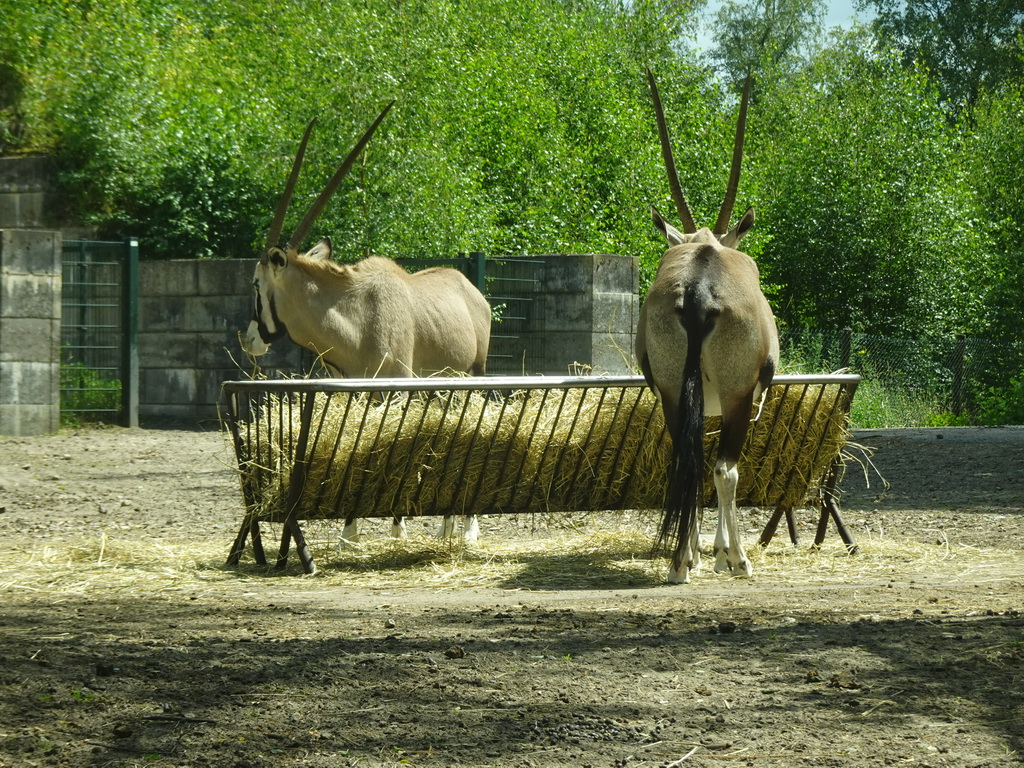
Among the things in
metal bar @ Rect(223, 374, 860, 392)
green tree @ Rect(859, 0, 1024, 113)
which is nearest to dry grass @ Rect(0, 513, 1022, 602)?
metal bar @ Rect(223, 374, 860, 392)

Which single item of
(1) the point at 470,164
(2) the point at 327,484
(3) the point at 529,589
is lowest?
(3) the point at 529,589

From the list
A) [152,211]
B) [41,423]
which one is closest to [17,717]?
[41,423]

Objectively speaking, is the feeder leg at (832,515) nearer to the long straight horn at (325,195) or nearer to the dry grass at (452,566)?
the dry grass at (452,566)

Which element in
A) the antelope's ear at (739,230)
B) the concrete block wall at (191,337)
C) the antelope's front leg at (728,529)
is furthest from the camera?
the concrete block wall at (191,337)

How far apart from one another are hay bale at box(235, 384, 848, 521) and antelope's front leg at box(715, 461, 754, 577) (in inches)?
24.9

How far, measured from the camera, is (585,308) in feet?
48.9

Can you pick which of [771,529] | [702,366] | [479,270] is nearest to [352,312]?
[702,366]

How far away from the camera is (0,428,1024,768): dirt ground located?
11.4 feet

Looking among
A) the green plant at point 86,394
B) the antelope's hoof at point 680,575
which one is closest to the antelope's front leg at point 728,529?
the antelope's hoof at point 680,575

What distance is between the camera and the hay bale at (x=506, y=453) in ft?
22.5

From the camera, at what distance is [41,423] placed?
14.0m

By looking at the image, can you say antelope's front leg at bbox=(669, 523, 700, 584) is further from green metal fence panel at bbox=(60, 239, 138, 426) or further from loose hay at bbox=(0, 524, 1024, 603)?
green metal fence panel at bbox=(60, 239, 138, 426)

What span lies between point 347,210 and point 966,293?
16.2m

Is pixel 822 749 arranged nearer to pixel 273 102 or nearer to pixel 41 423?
pixel 41 423
